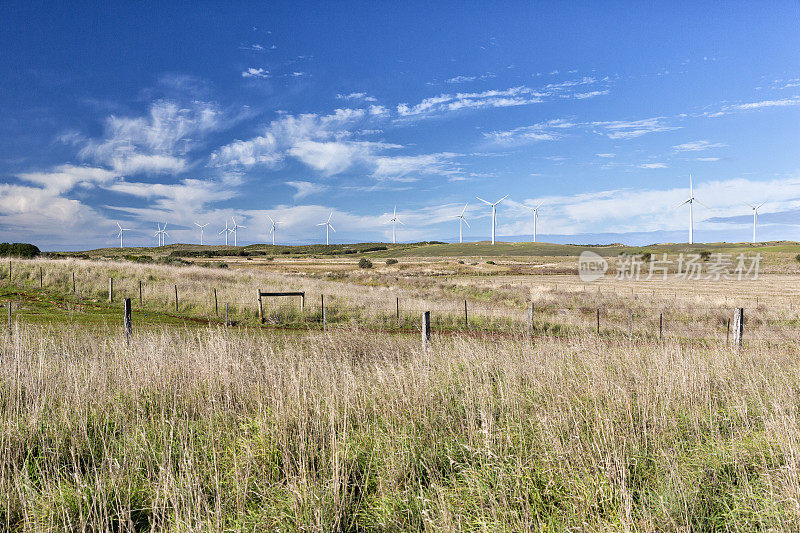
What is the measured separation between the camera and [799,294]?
44.9 m

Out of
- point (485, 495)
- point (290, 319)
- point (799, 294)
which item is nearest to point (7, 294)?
point (290, 319)

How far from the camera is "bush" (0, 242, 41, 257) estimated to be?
5866 cm

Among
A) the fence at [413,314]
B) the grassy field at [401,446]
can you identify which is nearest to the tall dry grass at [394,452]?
the grassy field at [401,446]

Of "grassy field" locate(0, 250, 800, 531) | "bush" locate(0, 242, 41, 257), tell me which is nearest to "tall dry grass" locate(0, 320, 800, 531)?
"grassy field" locate(0, 250, 800, 531)

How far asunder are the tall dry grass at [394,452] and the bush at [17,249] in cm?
6605

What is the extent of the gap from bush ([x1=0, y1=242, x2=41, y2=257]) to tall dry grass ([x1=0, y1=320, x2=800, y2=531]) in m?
66.0

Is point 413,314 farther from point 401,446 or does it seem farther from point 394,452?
point 394,452

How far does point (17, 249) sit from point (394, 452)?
74.7 metres

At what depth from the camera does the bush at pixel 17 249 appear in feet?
192

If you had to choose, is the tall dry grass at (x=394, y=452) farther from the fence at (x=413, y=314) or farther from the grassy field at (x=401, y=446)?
the fence at (x=413, y=314)

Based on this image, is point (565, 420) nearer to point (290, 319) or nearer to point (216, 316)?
point (290, 319)

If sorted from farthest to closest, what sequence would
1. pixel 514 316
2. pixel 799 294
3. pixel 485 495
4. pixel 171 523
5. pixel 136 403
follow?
pixel 799 294 < pixel 514 316 < pixel 136 403 < pixel 485 495 < pixel 171 523

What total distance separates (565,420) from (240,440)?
3.90m

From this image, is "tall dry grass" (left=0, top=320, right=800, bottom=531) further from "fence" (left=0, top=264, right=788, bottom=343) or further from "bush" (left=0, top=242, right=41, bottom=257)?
"bush" (left=0, top=242, right=41, bottom=257)
